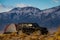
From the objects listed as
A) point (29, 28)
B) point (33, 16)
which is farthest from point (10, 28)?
point (33, 16)

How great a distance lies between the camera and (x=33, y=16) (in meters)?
8.95

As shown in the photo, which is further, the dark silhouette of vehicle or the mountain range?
the mountain range

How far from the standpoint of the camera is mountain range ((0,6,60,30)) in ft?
28.7

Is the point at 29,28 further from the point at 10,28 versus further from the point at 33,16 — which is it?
the point at 33,16

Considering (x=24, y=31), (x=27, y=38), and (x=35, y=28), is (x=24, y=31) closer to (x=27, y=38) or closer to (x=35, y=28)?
(x=35, y=28)

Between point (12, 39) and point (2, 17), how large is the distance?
2245 mm

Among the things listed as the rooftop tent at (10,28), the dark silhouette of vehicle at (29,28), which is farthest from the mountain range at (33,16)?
the dark silhouette of vehicle at (29,28)

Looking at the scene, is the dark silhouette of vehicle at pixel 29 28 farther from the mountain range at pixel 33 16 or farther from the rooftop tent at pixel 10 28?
the mountain range at pixel 33 16

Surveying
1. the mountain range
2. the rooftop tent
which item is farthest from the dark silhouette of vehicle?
the mountain range

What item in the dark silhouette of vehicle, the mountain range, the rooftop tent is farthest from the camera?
the mountain range

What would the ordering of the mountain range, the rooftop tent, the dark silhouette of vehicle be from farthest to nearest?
the mountain range → the rooftop tent → the dark silhouette of vehicle

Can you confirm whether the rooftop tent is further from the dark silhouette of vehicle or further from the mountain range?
the mountain range

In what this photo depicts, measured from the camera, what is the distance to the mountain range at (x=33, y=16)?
28.7ft

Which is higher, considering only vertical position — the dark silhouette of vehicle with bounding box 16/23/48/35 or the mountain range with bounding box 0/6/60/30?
the mountain range with bounding box 0/6/60/30
